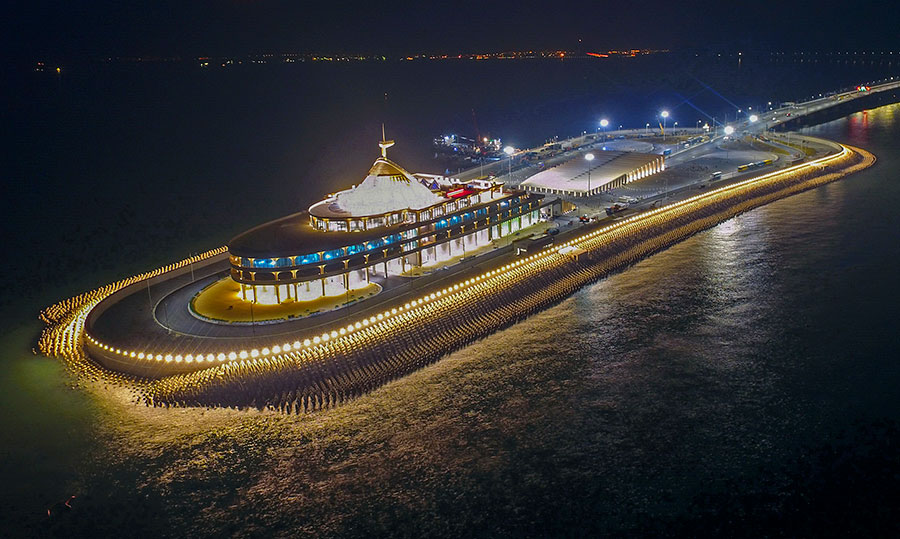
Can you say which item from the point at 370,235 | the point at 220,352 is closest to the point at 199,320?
the point at 220,352

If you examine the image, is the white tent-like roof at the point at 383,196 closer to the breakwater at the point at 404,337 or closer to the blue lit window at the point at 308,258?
the blue lit window at the point at 308,258

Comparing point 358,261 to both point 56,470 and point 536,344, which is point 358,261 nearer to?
point 536,344

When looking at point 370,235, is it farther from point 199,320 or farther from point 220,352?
point 220,352

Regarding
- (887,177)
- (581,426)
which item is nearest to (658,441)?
(581,426)

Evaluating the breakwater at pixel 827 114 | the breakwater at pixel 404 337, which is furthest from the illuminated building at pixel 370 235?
the breakwater at pixel 827 114

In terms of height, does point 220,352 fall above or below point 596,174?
below
